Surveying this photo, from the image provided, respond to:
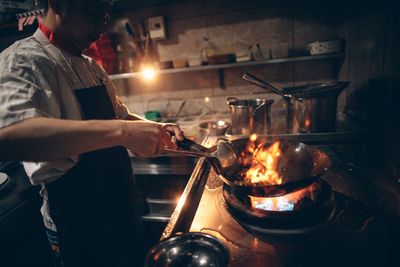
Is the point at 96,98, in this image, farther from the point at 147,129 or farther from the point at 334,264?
the point at 334,264

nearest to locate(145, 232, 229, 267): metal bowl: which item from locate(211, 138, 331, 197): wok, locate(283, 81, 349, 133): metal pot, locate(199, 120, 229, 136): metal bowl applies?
locate(211, 138, 331, 197): wok

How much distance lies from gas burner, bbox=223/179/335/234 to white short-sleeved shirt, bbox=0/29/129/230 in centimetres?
96

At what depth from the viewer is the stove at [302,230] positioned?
3.45 feet

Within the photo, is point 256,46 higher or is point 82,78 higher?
point 256,46

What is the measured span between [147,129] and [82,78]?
659mm

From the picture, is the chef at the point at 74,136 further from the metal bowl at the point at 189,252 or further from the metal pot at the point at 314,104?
the metal pot at the point at 314,104

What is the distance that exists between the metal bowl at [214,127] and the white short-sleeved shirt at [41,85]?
4.79ft

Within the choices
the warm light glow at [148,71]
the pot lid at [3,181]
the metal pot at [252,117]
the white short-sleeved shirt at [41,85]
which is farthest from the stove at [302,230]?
the warm light glow at [148,71]

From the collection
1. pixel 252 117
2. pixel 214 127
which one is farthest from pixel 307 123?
pixel 214 127

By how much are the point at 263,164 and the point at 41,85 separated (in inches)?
53.1

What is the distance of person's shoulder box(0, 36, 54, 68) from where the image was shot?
1.15 m

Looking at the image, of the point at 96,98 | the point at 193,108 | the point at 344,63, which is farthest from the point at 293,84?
the point at 96,98

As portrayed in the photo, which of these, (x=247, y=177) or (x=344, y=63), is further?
(x=344, y=63)

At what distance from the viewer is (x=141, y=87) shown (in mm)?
3619
